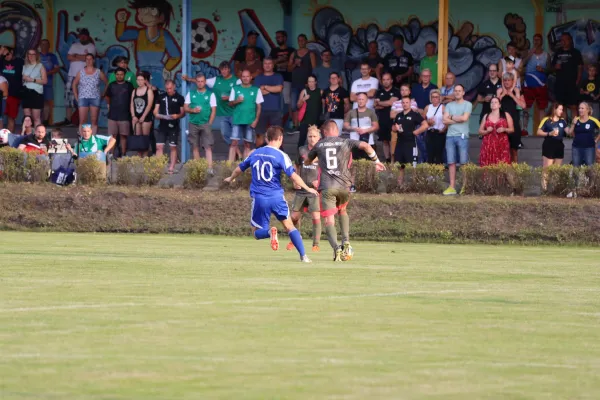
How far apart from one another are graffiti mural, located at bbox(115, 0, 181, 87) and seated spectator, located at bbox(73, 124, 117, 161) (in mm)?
9192

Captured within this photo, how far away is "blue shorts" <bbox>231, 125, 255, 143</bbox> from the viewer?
1016 inches

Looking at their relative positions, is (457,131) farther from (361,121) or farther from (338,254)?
(338,254)

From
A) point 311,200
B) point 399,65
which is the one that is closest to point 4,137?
→ point 399,65

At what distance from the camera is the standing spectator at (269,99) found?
26.0m

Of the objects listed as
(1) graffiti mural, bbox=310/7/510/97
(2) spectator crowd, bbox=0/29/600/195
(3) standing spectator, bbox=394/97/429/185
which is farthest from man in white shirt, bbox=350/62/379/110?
(1) graffiti mural, bbox=310/7/510/97

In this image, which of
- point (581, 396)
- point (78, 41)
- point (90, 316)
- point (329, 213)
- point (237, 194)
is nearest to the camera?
point (581, 396)

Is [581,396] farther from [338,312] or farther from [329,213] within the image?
[329,213]

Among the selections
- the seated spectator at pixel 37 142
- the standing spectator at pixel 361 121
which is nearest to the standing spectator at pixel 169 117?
the seated spectator at pixel 37 142

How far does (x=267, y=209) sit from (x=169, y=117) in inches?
422

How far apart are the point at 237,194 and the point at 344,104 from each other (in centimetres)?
363

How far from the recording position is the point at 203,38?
3353 cm

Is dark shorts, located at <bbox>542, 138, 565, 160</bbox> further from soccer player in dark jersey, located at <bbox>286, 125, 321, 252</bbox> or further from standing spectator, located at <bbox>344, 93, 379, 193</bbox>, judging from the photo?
soccer player in dark jersey, located at <bbox>286, 125, 321, 252</bbox>

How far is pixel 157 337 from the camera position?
8.49 meters

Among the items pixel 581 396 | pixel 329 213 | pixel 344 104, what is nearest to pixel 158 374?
pixel 581 396
